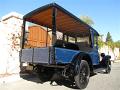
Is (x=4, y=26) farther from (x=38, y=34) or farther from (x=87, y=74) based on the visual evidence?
(x=87, y=74)

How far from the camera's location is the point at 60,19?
29.6ft

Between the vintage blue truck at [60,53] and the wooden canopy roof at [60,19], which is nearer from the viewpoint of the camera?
the vintage blue truck at [60,53]

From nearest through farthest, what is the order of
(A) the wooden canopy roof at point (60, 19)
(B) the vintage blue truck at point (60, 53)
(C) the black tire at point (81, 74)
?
(B) the vintage blue truck at point (60, 53), (C) the black tire at point (81, 74), (A) the wooden canopy roof at point (60, 19)

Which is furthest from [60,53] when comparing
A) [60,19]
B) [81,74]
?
[60,19]

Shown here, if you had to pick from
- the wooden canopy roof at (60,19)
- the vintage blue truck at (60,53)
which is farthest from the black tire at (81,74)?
the wooden canopy roof at (60,19)

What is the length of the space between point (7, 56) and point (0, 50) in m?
0.49

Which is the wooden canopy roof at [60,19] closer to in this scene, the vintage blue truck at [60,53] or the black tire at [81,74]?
the vintage blue truck at [60,53]

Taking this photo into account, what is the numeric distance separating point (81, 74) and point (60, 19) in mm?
2558

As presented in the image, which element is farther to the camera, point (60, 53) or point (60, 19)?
point (60, 19)

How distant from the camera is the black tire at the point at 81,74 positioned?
7637 mm

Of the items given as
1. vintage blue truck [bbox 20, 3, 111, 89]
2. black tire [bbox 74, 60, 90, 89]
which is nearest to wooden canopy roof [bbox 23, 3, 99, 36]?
vintage blue truck [bbox 20, 3, 111, 89]

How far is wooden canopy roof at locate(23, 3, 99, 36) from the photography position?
7781mm

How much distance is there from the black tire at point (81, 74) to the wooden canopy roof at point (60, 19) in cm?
190

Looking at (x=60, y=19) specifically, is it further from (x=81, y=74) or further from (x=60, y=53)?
(x=81, y=74)
